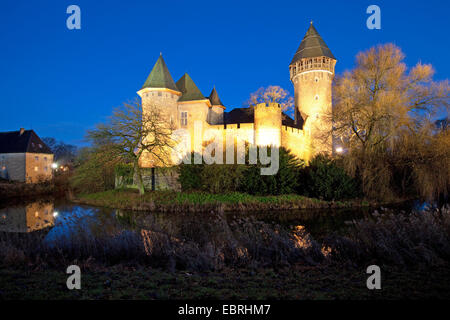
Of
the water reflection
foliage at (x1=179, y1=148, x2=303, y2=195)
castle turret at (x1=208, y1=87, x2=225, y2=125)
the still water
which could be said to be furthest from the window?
the water reflection

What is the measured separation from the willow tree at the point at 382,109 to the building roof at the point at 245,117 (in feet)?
25.4

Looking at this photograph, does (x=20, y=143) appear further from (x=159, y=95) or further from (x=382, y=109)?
(x=382, y=109)

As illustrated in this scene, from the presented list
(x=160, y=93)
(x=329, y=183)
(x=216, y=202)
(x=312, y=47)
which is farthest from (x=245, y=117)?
(x=216, y=202)

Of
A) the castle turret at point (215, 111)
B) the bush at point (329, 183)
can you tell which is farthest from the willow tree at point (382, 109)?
the castle turret at point (215, 111)

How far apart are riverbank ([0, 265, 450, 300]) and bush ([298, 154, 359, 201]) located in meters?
11.1

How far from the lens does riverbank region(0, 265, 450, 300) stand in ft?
9.36

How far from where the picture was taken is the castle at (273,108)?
19125 mm

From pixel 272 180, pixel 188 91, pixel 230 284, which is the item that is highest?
pixel 188 91

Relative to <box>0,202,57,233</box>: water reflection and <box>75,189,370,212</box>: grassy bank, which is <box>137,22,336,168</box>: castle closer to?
<box>75,189,370,212</box>: grassy bank

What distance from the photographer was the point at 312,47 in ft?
78.5

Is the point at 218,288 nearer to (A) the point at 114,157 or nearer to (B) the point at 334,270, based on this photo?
(B) the point at 334,270

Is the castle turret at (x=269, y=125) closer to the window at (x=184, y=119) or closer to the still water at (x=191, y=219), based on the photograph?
the window at (x=184, y=119)

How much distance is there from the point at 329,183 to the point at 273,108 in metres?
7.07
